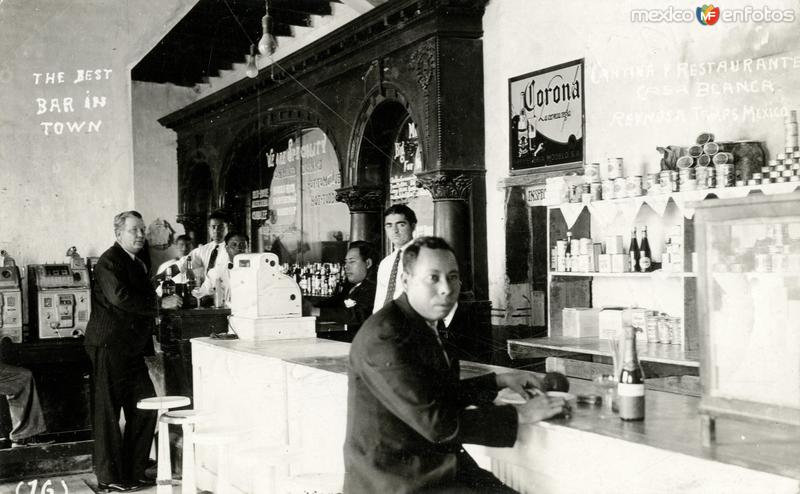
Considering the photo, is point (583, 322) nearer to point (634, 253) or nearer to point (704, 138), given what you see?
point (634, 253)

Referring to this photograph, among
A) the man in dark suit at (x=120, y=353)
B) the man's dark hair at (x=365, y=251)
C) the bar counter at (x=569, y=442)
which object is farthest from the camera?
the man's dark hair at (x=365, y=251)

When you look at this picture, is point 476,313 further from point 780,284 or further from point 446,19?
point 780,284

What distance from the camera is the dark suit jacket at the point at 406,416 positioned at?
2.17 m

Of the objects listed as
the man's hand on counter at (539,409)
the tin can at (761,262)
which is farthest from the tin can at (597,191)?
the tin can at (761,262)

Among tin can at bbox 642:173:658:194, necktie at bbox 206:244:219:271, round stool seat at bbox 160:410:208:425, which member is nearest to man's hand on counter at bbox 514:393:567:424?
round stool seat at bbox 160:410:208:425

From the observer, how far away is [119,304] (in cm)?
488

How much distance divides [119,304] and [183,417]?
1.11 m

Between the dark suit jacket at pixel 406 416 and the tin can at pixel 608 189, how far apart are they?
294 cm

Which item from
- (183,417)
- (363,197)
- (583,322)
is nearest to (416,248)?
(183,417)

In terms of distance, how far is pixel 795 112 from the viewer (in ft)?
13.2

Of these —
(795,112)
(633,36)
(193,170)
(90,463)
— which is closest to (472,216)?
(633,36)

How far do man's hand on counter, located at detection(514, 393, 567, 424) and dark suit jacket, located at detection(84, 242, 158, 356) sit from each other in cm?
324

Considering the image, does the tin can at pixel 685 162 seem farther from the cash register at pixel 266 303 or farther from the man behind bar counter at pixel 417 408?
the man behind bar counter at pixel 417 408

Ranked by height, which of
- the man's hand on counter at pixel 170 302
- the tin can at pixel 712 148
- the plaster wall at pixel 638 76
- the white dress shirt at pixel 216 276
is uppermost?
the plaster wall at pixel 638 76
